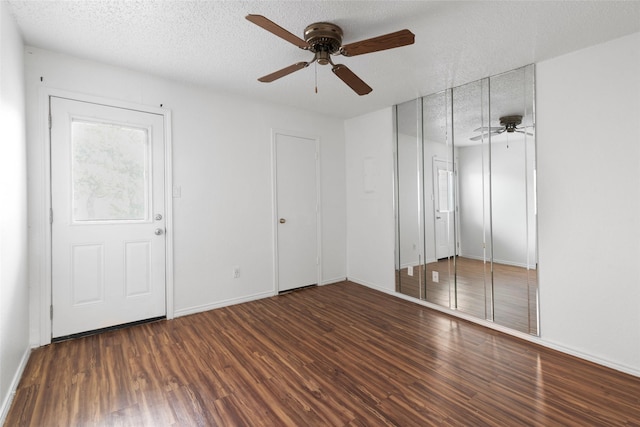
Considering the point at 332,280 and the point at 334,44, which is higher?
the point at 334,44

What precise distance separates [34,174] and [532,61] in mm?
4382

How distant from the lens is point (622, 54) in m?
2.15

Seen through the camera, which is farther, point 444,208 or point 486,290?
point 444,208

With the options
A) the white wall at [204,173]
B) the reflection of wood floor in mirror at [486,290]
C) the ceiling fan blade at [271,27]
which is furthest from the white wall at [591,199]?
the white wall at [204,173]

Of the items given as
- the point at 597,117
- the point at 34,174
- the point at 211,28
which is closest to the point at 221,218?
the point at 34,174

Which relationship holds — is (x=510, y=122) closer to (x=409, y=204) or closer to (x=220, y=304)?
(x=409, y=204)

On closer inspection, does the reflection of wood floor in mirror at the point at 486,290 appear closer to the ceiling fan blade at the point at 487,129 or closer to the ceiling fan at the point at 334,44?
the ceiling fan blade at the point at 487,129

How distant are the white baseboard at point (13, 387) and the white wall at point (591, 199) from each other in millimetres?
3872

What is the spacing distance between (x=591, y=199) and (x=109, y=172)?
4.20m

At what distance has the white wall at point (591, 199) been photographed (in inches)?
83.7

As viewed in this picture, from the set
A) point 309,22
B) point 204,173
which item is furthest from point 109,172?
point 309,22

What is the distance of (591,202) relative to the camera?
2.30 m

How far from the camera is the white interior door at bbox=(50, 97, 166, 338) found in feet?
8.36

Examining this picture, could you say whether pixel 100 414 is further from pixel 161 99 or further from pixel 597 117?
pixel 597 117
